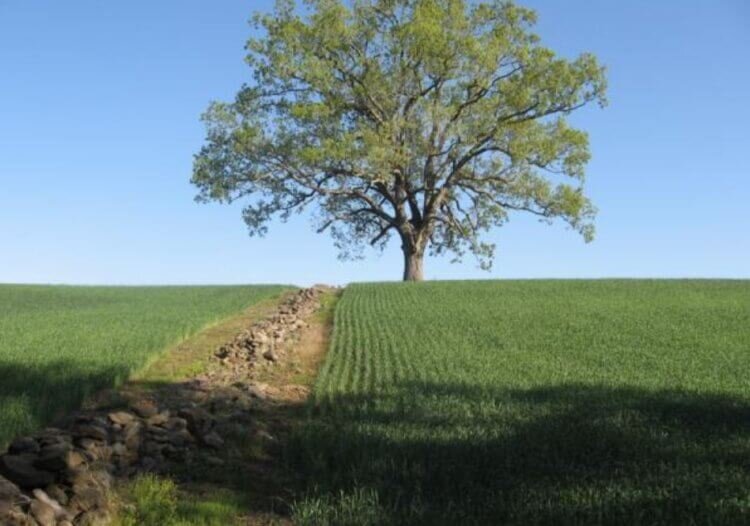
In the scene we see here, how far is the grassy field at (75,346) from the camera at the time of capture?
437 inches

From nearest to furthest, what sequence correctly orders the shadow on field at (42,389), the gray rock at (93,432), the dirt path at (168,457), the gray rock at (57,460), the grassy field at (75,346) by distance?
the dirt path at (168,457)
the gray rock at (57,460)
the gray rock at (93,432)
the shadow on field at (42,389)
the grassy field at (75,346)

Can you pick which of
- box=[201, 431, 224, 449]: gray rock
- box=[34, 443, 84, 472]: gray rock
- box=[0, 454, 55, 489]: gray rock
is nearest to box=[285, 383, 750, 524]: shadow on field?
box=[201, 431, 224, 449]: gray rock

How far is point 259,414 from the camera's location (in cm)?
1134

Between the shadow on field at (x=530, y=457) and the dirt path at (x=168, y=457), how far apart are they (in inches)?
20.0

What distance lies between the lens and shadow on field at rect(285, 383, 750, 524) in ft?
21.6

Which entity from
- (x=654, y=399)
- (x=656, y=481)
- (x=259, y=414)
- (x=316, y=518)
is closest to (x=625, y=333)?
(x=654, y=399)

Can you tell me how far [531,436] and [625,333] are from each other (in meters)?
11.6

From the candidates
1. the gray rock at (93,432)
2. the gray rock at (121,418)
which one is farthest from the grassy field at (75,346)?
the gray rock at (121,418)

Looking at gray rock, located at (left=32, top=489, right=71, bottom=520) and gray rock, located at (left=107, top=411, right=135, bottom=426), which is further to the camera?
gray rock, located at (left=107, top=411, right=135, bottom=426)

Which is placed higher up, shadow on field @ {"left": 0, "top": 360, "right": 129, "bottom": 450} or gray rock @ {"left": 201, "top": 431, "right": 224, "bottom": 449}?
shadow on field @ {"left": 0, "top": 360, "right": 129, "bottom": 450}

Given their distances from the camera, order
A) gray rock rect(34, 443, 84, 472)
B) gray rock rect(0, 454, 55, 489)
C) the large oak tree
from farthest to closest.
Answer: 1. the large oak tree
2. gray rock rect(34, 443, 84, 472)
3. gray rock rect(0, 454, 55, 489)

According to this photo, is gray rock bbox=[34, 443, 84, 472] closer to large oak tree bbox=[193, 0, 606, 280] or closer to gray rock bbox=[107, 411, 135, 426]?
gray rock bbox=[107, 411, 135, 426]

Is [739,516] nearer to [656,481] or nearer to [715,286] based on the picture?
[656,481]

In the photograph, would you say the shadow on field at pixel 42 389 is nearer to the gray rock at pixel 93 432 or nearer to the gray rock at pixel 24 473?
the gray rock at pixel 93 432
